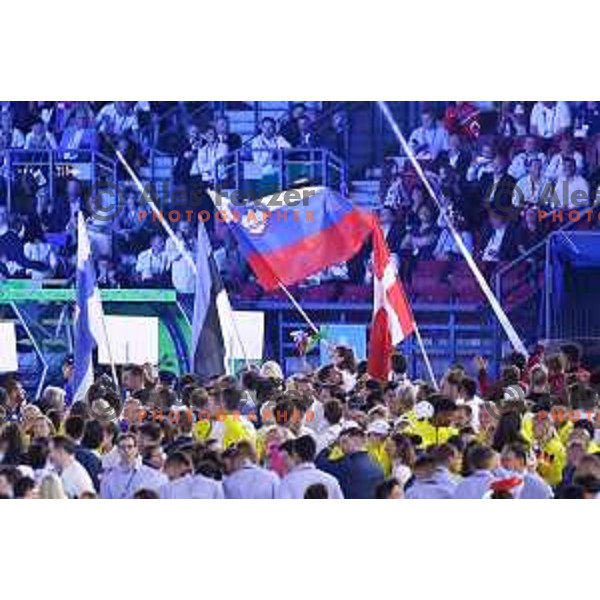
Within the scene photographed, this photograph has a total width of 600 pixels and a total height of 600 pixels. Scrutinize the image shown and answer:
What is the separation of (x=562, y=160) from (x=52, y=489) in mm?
4084

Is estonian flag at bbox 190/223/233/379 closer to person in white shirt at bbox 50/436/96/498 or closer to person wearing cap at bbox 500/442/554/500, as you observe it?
person in white shirt at bbox 50/436/96/498

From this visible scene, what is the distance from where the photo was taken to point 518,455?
56.2 ft

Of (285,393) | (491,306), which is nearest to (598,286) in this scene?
(491,306)

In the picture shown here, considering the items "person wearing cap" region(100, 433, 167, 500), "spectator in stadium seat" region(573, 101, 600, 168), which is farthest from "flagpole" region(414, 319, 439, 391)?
"person wearing cap" region(100, 433, 167, 500)

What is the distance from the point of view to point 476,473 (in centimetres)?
1678

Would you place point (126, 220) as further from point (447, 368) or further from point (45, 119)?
point (447, 368)

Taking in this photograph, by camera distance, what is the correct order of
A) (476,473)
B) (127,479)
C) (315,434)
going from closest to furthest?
(476,473) → (127,479) → (315,434)

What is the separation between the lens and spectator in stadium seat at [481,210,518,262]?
60.1 ft

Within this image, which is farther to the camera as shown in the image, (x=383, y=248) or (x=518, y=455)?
(x=383, y=248)

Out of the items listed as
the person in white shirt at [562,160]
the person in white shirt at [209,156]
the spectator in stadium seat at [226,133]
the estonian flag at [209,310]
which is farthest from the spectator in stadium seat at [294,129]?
the person in white shirt at [562,160]

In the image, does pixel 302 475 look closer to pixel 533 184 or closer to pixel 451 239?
pixel 451 239

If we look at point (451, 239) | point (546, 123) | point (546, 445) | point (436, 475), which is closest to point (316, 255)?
point (451, 239)

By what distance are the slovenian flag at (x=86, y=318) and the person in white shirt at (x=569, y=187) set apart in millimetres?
3045

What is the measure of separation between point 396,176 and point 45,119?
2.32 metres
